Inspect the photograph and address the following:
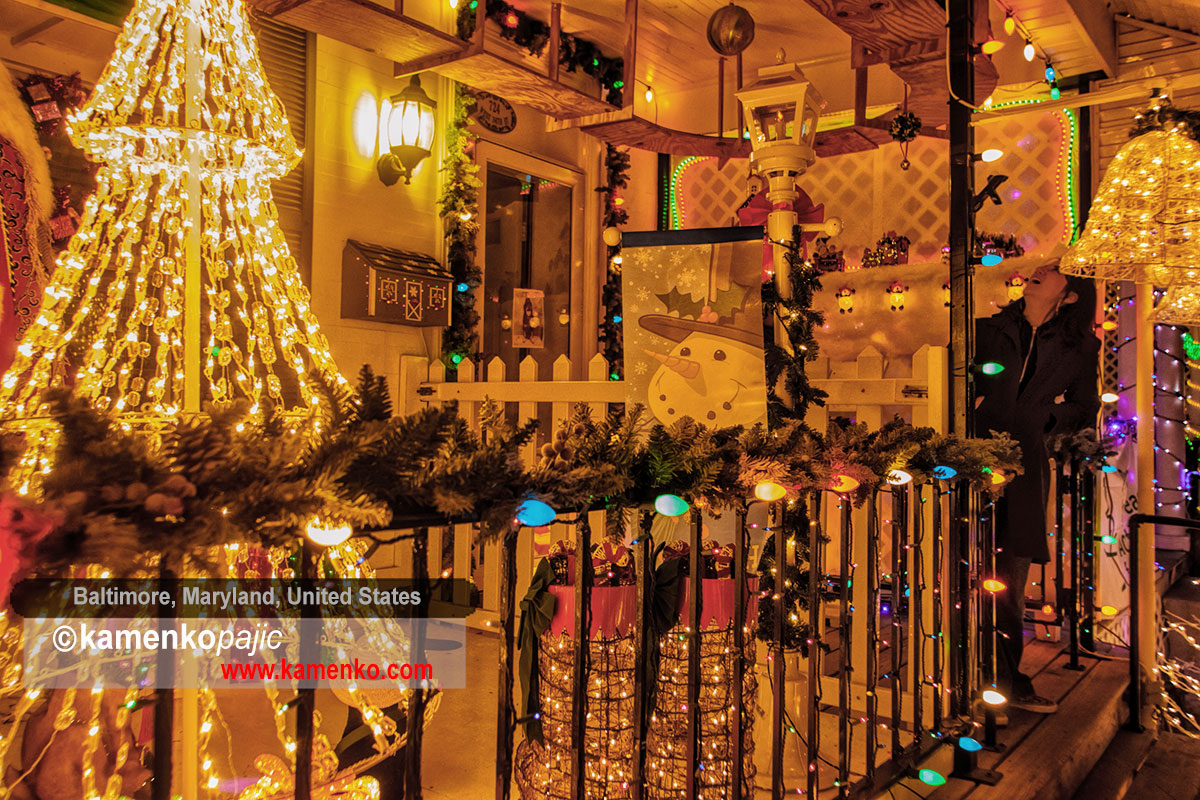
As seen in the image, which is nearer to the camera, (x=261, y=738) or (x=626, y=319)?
(x=261, y=738)

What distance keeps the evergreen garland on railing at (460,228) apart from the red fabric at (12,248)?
2.94 m

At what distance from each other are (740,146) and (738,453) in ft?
8.14

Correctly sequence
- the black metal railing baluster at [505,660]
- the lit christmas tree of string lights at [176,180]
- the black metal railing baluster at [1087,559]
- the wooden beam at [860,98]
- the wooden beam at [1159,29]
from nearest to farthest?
the black metal railing baluster at [505,660], the lit christmas tree of string lights at [176,180], the wooden beam at [860,98], the black metal railing baluster at [1087,559], the wooden beam at [1159,29]

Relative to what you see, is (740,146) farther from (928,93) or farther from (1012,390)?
(1012,390)

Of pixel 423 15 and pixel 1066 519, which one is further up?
pixel 423 15

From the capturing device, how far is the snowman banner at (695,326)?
274 centimetres

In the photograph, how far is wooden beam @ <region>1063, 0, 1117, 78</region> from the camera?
532 cm

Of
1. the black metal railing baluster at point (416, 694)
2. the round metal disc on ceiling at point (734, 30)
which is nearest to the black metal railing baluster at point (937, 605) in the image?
the black metal railing baluster at point (416, 694)

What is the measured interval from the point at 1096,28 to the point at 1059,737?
516 centimetres

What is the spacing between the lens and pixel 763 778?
8.29 feet

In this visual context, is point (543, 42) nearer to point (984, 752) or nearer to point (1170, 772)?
point (984, 752)

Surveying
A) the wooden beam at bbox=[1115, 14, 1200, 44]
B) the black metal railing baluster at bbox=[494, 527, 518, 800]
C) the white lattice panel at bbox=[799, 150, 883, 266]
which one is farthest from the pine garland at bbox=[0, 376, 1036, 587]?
the wooden beam at bbox=[1115, 14, 1200, 44]

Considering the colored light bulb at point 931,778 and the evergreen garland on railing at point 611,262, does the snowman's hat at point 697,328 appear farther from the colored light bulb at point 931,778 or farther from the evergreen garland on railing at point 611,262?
the evergreen garland on railing at point 611,262

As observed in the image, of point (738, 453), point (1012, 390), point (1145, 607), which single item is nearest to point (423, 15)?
point (1012, 390)
